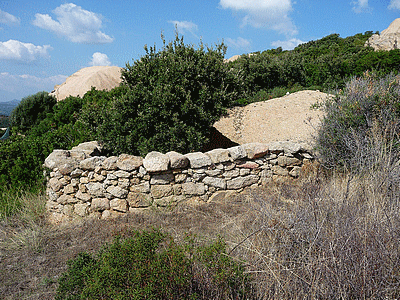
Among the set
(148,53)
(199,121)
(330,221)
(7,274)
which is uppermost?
(148,53)

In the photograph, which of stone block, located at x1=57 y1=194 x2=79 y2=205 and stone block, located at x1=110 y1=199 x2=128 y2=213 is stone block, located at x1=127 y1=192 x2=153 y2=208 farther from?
stone block, located at x1=57 y1=194 x2=79 y2=205

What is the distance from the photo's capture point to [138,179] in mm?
5035

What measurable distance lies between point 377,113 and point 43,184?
6.72 metres

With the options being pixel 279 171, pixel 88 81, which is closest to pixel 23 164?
pixel 279 171

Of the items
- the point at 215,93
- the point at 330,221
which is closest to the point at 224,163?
the point at 215,93

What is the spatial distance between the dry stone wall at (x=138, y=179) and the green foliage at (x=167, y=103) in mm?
1023

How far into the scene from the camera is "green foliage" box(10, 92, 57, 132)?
43.1 ft

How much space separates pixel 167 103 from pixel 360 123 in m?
3.79

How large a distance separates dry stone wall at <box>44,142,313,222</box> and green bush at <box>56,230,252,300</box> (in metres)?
2.22

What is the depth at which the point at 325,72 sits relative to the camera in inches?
655

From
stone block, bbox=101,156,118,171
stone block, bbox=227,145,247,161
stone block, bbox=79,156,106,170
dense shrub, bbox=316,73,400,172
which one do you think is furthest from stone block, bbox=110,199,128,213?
dense shrub, bbox=316,73,400,172

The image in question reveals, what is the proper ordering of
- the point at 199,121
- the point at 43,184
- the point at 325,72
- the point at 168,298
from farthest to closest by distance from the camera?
the point at 325,72
the point at 199,121
the point at 43,184
the point at 168,298

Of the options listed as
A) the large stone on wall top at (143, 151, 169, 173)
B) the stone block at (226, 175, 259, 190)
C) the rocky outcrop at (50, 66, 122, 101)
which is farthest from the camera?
the rocky outcrop at (50, 66, 122, 101)

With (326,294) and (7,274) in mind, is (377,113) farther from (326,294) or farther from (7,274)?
(7,274)
